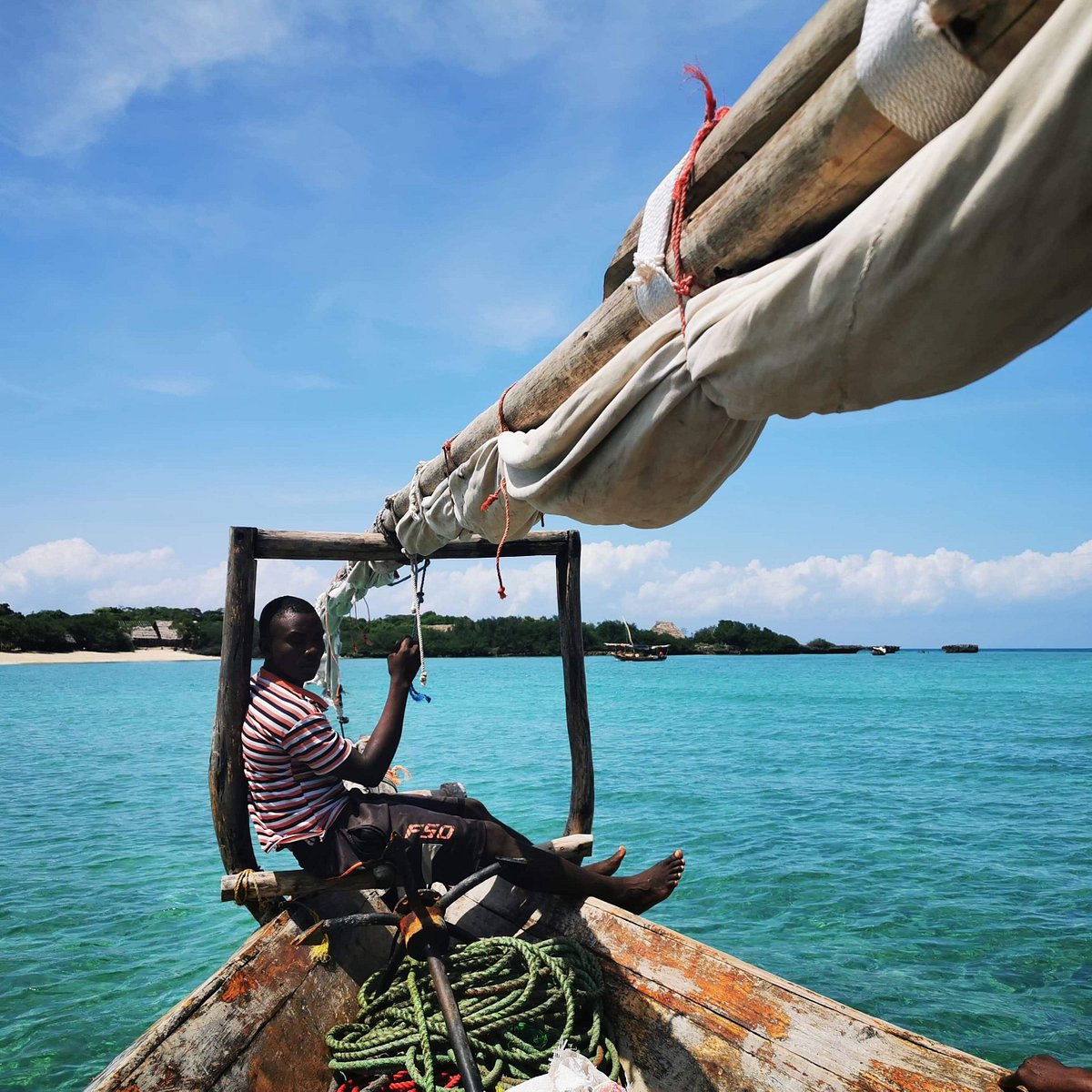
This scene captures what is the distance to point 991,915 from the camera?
7.83 meters

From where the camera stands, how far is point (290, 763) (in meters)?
3.43

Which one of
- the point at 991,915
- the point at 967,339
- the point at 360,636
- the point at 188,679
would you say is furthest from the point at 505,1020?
the point at 188,679

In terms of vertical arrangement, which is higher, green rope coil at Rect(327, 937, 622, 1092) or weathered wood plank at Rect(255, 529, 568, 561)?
weathered wood plank at Rect(255, 529, 568, 561)

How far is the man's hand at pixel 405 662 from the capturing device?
Answer: 363 cm

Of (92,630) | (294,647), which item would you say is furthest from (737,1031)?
(92,630)

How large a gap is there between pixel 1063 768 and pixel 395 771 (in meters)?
16.2

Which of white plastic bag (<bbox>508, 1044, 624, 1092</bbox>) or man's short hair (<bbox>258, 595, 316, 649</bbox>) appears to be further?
man's short hair (<bbox>258, 595, 316, 649</bbox>)

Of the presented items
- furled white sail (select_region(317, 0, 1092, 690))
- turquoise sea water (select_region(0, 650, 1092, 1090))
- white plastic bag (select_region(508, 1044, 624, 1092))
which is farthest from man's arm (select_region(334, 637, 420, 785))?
turquoise sea water (select_region(0, 650, 1092, 1090))

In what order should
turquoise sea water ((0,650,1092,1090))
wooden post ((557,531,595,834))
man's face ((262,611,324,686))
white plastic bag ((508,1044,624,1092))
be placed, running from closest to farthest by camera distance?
white plastic bag ((508,1044,624,1092)) < man's face ((262,611,324,686)) < wooden post ((557,531,595,834)) < turquoise sea water ((0,650,1092,1090))

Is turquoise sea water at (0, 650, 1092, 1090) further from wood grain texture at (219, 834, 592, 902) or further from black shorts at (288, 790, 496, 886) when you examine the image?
black shorts at (288, 790, 496, 886)

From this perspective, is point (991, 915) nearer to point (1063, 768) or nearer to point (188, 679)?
point (1063, 768)

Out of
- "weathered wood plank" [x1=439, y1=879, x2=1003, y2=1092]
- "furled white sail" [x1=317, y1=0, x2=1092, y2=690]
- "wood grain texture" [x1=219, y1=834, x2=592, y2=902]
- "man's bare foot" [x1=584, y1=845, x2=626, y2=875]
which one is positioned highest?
"furled white sail" [x1=317, y1=0, x2=1092, y2=690]

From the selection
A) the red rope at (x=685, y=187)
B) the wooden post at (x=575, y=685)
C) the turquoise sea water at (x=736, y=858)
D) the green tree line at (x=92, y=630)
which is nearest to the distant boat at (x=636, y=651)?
the green tree line at (x=92, y=630)

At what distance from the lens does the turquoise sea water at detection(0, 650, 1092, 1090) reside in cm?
589
